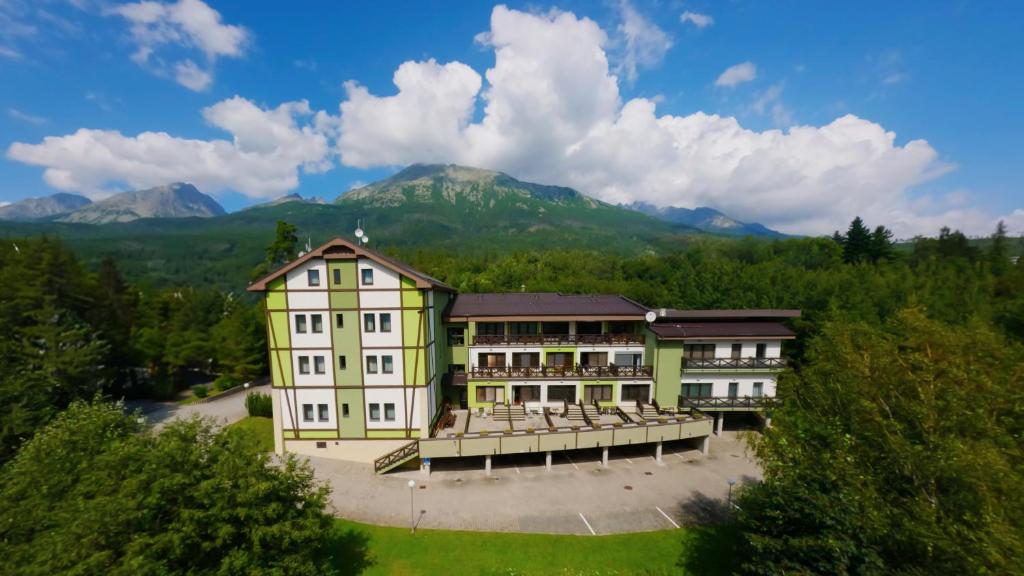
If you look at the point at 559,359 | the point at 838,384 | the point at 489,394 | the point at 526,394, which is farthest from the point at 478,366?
the point at 838,384

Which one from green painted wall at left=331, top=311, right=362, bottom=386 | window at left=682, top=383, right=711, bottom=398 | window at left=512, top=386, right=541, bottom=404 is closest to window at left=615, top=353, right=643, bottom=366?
window at left=682, top=383, right=711, bottom=398

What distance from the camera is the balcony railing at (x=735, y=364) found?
A: 28438 mm

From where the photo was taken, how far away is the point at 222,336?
4056 cm

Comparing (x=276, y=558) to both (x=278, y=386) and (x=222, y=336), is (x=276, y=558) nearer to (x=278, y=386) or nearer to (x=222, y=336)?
(x=278, y=386)

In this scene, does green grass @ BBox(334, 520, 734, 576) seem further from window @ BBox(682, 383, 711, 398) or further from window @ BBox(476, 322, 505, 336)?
window @ BBox(476, 322, 505, 336)

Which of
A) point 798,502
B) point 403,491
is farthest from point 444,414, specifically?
point 798,502

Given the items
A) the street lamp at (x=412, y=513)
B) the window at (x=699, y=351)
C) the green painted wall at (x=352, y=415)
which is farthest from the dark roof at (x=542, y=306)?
the street lamp at (x=412, y=513)

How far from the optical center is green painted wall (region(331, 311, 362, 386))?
81.5 feet

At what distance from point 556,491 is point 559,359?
10.2 meters

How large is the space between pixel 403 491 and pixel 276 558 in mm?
9527

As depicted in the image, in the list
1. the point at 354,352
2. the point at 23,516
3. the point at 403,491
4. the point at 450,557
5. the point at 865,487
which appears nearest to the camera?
the point at 865,487

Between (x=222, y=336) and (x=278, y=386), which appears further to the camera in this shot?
(x=222, y=336)

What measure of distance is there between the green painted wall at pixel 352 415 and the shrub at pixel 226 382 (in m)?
23.5

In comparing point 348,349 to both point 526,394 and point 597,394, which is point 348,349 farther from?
point 597,394
